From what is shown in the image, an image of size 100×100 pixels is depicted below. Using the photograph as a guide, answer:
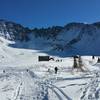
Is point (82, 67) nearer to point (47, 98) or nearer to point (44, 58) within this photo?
point (47, 98)

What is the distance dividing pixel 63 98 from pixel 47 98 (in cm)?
97

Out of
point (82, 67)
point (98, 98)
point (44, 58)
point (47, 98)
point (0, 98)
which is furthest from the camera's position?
point (44, 58)

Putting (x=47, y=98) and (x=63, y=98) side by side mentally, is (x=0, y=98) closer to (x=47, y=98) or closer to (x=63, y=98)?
(x=47, y=98)

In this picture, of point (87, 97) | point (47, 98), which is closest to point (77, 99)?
point (87, 97)

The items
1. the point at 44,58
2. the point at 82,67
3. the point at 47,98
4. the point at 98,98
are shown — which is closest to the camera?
the point at 98,98

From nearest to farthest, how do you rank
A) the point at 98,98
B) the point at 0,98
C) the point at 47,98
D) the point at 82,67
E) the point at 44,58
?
the point at 98,98
the point at 47,98
the point at 0,98
the point at 82,67
the point at 44,58

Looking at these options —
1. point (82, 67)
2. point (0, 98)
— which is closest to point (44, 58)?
point (82, 67)

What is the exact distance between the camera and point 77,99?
1320cm

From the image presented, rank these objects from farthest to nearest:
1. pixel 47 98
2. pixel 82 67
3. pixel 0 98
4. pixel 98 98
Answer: pixel 82 67
pixel 0 98
pixel 47 98
pixel 98 98

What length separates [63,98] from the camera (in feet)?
45.5

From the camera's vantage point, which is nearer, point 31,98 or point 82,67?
point 31,98

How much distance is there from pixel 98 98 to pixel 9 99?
481 centimetres

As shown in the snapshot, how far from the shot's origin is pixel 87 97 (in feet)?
45.2

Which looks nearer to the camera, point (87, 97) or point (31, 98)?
point (87, 97)
